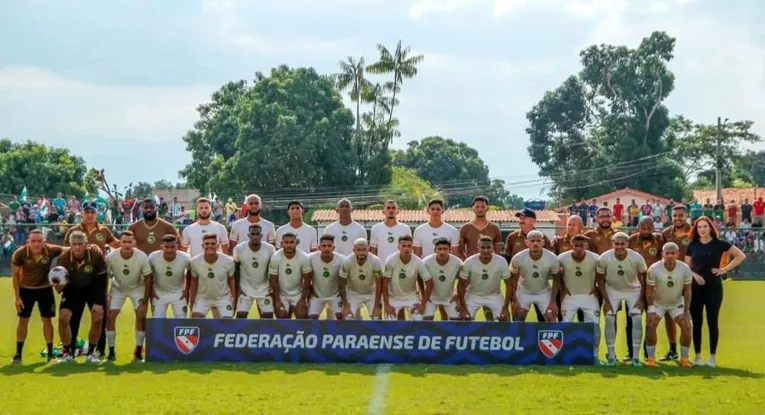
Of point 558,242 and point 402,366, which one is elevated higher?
point 558,242

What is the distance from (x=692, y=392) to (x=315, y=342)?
480 centimetres

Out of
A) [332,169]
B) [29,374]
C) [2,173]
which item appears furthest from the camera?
[2,173]

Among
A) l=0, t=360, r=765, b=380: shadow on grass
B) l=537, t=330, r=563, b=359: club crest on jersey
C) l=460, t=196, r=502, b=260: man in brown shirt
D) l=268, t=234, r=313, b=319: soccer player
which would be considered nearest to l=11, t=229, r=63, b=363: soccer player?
l=0, t=360, r=765, b=380: shadow on grass

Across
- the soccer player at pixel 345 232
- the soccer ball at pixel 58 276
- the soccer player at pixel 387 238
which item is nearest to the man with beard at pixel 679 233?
the soccer player at pixel 387 238

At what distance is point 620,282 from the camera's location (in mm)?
14680

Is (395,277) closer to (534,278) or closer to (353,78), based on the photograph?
(534,278)

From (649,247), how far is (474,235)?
2.55 metres

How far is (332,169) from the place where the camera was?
66688 mm

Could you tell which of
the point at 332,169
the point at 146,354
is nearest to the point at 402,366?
the point at 146,354

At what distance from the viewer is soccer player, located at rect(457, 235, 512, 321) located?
49.5ft

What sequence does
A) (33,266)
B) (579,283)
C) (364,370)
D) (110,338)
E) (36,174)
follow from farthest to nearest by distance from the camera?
(36,174), (579,283), (110,338), (33,266), (364,370)

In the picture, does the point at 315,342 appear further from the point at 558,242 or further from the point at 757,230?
the point at 757,230

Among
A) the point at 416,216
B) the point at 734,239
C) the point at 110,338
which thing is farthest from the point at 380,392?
the point at 416,216

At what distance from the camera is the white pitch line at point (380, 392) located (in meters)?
10.8
